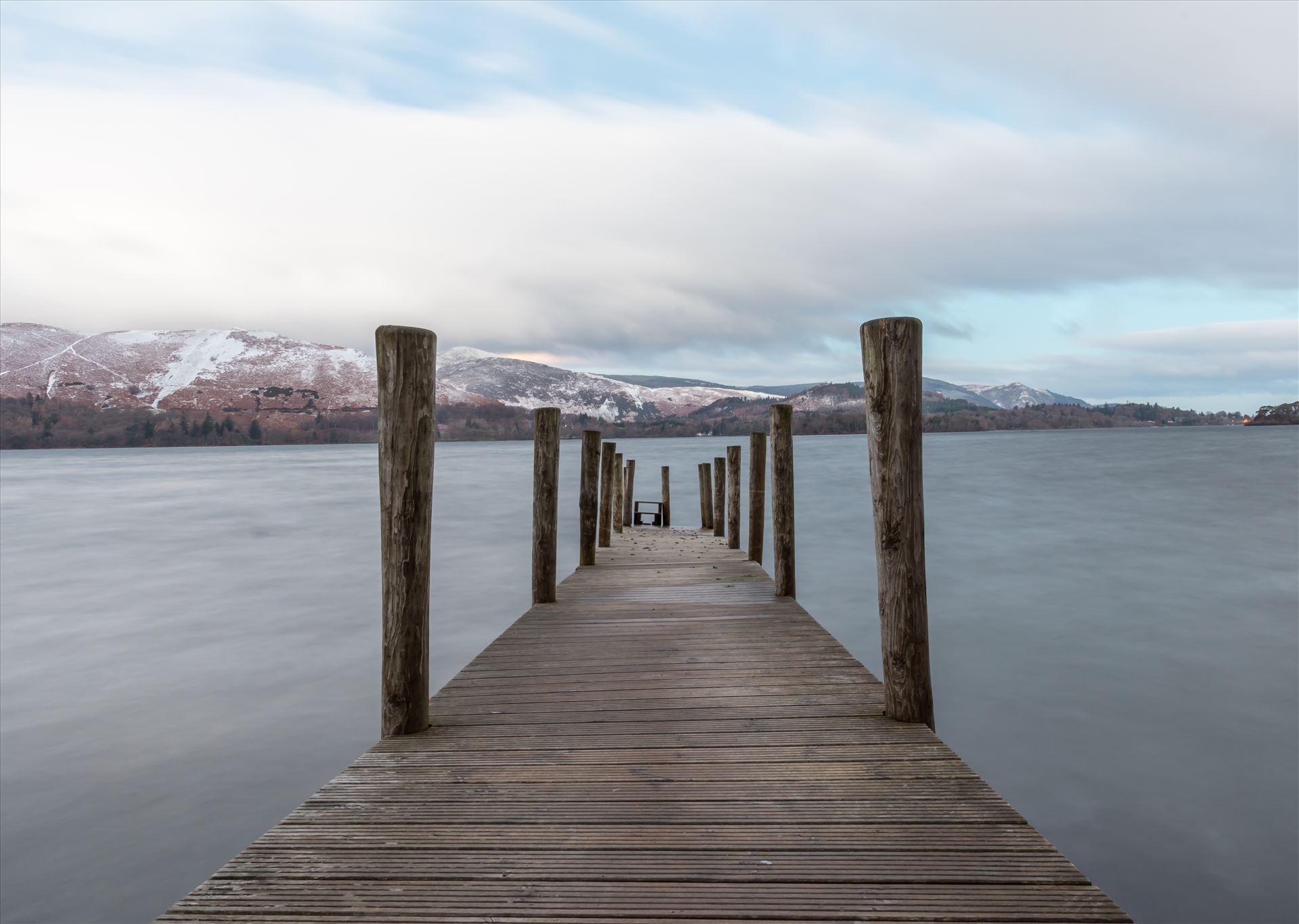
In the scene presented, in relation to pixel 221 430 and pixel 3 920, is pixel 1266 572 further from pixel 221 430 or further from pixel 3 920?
pixel 221 430

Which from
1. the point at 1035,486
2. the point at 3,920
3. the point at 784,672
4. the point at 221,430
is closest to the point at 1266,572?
the point at 784,672

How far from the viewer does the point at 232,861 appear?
104 inches

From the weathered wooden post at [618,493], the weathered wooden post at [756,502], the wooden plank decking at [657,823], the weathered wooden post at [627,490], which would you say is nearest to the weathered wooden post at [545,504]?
the wooden plank decking at [657,823]

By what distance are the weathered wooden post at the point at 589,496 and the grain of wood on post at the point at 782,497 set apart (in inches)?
94.1

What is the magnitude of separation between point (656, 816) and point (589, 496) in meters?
6.54

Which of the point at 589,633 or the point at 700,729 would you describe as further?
the point at 589,633

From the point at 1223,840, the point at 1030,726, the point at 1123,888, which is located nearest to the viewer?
the point at 1123,888

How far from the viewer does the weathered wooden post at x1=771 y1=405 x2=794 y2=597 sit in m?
7.35

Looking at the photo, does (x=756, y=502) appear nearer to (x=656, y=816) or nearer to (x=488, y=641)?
(x=488, y=641)

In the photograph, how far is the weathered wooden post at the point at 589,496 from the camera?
9297 millimetres

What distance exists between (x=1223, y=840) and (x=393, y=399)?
7.15 meters

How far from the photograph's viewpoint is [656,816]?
2854 millimetres

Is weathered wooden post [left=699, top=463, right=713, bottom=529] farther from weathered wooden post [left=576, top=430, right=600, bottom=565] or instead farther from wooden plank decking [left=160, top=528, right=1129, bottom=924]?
wooden plank decking [left=160, top=528, right=1129, bottom=924]

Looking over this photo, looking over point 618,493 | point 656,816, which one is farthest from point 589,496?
point 618,493
